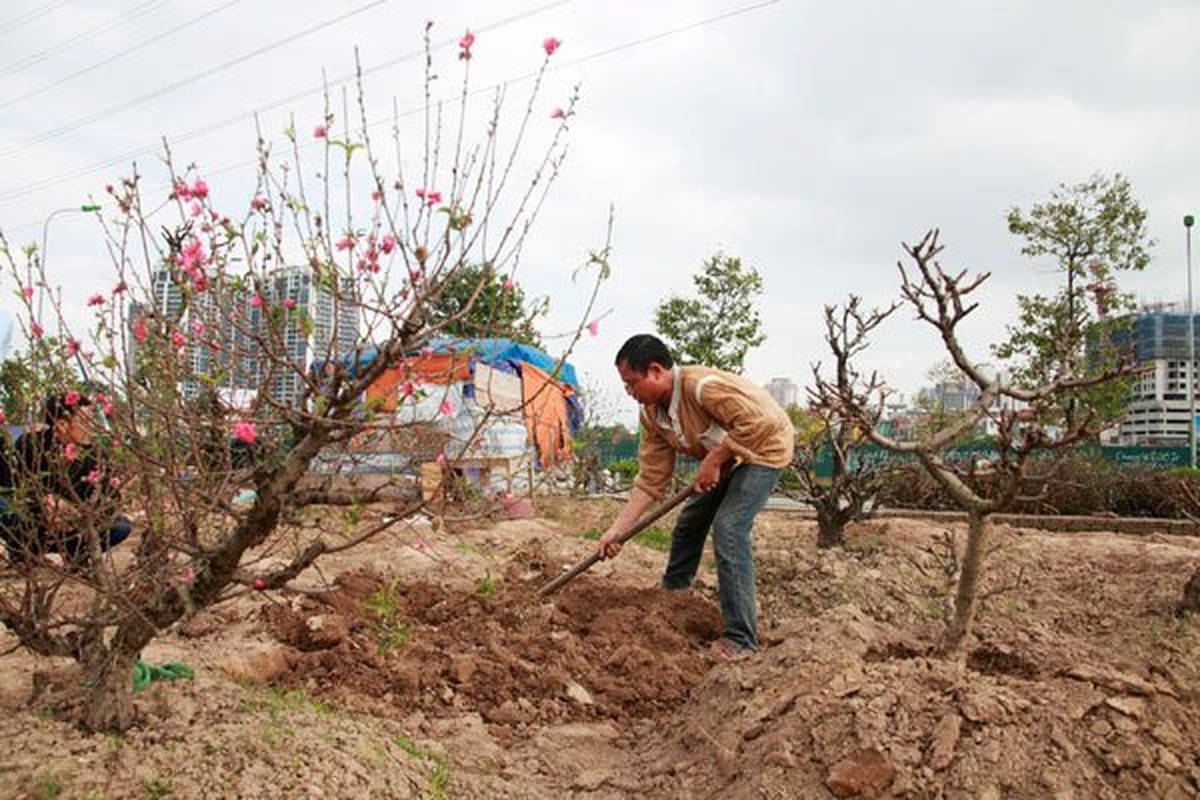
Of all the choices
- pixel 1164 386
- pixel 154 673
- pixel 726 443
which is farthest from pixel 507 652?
pixel 1164 386

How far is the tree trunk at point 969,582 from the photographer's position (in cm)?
343

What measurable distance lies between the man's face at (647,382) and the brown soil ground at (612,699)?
111 centimetres

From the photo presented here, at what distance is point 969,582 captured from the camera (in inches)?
138

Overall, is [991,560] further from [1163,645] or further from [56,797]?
[56,797]

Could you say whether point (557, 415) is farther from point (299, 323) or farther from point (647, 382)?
point (299, 323)

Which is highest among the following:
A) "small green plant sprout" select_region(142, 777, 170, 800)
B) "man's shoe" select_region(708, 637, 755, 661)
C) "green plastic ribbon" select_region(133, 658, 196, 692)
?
"green plastic ribbon" select_region(133, 658, 196, 692)

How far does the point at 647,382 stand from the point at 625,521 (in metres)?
0.69

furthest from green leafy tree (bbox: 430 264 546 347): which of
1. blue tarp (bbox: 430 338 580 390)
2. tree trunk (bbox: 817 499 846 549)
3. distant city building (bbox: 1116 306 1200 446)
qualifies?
distant city building (bbox: 1116 306 1200 446)

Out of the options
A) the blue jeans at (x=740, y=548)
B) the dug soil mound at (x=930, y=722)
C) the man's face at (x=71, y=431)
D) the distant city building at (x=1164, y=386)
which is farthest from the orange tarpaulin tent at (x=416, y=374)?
the distant city building at (x=1164, y=386)

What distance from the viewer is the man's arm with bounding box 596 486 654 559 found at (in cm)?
433

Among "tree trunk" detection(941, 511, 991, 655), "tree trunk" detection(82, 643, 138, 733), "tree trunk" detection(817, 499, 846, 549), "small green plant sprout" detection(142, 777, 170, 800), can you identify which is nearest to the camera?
"small green plant sprout" detection(142, 777, 170, 800)

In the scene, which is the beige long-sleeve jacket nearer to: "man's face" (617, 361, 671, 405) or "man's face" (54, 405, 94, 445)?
"man's face" (617, 361, 671, 405)

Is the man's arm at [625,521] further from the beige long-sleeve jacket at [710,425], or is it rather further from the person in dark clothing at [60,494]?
the person in dark clothing at [60,494]

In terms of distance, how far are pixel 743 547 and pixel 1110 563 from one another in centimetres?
385
